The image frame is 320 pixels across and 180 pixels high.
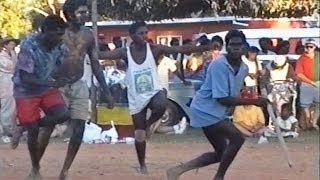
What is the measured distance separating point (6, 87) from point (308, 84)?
4832 mm

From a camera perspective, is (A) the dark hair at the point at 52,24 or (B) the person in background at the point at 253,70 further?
(B) the person in background at the point at 253,70

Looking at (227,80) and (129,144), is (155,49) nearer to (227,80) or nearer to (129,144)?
(227,80)

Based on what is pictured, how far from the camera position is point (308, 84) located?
585 inches

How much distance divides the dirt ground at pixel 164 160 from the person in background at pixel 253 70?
840 mm

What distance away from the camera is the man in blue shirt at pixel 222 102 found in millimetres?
7684

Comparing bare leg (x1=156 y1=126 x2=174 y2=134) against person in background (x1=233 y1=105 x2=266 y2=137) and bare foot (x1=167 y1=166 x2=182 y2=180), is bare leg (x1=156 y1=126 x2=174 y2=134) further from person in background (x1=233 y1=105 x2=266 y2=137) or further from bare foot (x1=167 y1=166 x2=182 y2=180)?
bare foot (x1=167 y1=166 x2=182 y2=180)

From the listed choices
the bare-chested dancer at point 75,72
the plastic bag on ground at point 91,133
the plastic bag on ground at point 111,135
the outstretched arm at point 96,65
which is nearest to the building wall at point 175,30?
the plastic bag on ground at point 111,135

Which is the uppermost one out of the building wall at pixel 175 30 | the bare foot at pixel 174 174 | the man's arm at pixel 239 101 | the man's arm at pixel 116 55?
the man's arm at pixel 116 55

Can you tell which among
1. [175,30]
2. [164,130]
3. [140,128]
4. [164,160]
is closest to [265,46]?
[164,130]

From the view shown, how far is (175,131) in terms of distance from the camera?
15.2 meters

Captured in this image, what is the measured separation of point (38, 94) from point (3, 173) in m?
1.51

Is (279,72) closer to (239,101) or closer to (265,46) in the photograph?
(265,46)

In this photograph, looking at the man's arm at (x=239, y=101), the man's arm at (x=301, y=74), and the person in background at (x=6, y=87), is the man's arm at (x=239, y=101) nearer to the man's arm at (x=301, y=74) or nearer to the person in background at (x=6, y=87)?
the person in background at (x=6, y=87)

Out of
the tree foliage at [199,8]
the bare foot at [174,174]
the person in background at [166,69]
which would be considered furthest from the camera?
the tree foliage at [199,8]
